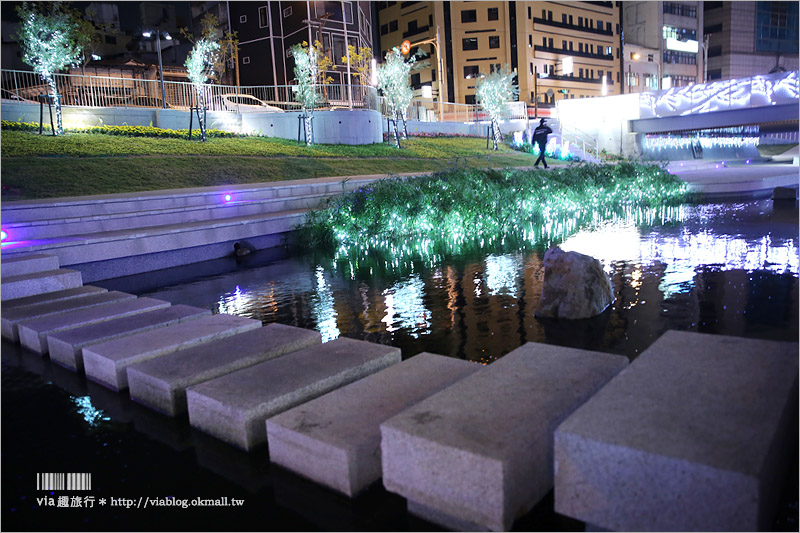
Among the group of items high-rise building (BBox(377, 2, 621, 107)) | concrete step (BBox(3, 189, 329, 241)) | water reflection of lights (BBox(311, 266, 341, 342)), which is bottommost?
water reflection of lights (BBox(311, 266, 341, 342))

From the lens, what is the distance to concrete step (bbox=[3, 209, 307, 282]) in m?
8.71

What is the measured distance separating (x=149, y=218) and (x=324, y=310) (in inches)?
240

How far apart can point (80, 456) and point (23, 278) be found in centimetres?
→ 470

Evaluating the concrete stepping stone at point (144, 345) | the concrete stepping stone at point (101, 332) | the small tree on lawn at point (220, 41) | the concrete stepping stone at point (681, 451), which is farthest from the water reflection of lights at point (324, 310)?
the small tree on lawn at point (220, 41)

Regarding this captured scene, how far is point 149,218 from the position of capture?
35.9 feet

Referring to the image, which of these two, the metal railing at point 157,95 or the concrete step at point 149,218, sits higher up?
the metal railing at point 157,95

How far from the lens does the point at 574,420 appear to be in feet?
7.48

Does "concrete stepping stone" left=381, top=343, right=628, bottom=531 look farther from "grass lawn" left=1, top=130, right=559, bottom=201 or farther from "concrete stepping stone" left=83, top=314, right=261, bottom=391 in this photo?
"grass lawn" left=1, top=130, right=559, bottom=201

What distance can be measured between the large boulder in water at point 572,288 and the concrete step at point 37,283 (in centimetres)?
581

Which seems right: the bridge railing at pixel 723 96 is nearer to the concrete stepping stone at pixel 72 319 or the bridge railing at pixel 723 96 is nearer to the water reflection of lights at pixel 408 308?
the water reflection of lights at pixel 408 308

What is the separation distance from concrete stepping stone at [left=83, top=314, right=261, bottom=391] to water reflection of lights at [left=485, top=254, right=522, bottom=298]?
308cm

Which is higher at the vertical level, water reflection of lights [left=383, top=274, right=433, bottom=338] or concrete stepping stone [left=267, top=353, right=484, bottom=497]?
concrete stepping stone [left=267, top=353, right=484, bottom=497]

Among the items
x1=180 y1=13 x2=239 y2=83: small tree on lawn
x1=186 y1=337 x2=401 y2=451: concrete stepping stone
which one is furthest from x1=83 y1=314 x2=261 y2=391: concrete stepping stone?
x1=180 y1=13 x2=239 y2=83: small tree on lawn

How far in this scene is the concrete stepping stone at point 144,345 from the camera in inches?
167
